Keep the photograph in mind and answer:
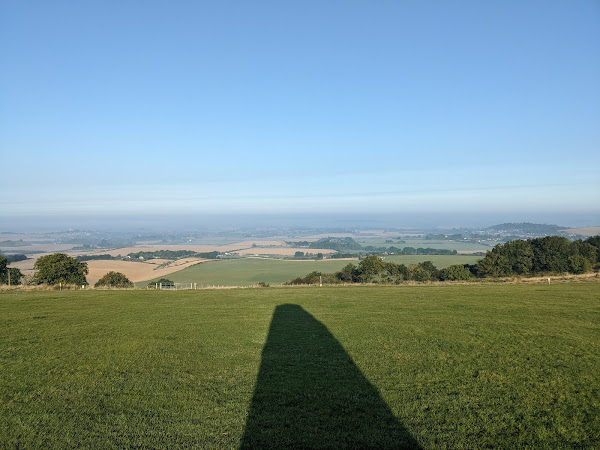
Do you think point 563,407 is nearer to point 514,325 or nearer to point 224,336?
point 514,325

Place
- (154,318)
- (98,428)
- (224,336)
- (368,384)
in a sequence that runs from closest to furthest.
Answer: (98,428) < (368,384) < (224,336) < (154,318)

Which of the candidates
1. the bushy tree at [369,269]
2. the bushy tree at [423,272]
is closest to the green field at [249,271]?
the bushy tree at [423,272]

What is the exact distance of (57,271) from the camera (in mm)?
38750

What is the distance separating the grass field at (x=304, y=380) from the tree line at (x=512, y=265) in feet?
93.1

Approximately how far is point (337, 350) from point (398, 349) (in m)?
1.75

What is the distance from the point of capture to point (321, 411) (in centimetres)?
733

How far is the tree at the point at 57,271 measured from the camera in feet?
126

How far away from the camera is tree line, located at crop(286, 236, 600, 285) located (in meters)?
45.1

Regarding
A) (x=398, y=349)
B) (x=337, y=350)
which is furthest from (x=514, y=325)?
(x=337, y=350)

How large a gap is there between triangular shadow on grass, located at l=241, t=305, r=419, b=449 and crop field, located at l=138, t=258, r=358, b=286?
39463 mm

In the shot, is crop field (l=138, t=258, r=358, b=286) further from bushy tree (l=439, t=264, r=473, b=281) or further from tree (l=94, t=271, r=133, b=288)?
bushy tree (l=439, t=264, r=473, b=281)

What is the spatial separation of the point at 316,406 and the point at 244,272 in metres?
58.5

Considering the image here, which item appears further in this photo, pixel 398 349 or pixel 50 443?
pixel 398 349

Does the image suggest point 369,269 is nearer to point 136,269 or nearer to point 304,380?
point 304,380
